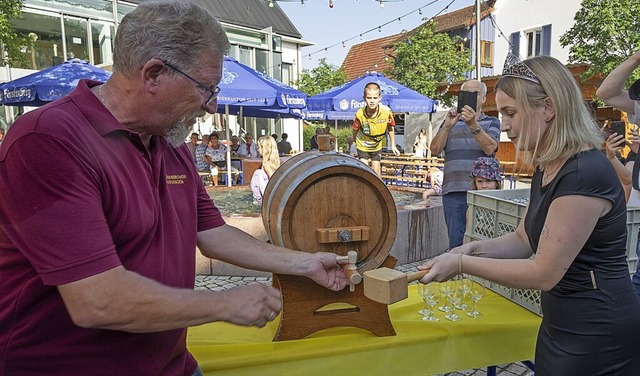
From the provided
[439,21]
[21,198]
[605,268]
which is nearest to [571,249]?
[605,268]

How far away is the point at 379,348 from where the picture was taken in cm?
185

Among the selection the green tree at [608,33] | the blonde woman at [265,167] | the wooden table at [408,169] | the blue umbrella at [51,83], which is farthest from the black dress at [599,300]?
the green tree at [608,33]

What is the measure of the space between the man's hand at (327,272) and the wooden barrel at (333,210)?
0.06 metres

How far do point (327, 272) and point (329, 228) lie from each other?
0.54 ft

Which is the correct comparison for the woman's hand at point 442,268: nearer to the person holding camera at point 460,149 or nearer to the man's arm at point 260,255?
the man's arm at point 260,255

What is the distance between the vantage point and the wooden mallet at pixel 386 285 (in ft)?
4.86

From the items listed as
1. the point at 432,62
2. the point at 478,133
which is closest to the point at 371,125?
the point at 478,133

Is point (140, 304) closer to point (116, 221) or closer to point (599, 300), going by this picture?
point (116, 221)

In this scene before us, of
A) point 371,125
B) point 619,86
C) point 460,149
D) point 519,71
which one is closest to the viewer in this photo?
point 519,71

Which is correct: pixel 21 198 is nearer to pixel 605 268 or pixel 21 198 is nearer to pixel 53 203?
pixel 53 203

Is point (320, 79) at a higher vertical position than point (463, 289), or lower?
higher

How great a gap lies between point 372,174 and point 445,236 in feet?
14.8

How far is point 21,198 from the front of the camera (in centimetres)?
102

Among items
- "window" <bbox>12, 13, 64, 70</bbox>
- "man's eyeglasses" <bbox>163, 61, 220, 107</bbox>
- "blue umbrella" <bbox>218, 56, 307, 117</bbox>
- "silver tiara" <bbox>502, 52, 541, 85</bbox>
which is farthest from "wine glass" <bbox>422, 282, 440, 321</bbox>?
"window" <bbox>12, 13, 64, 70</bbox>
